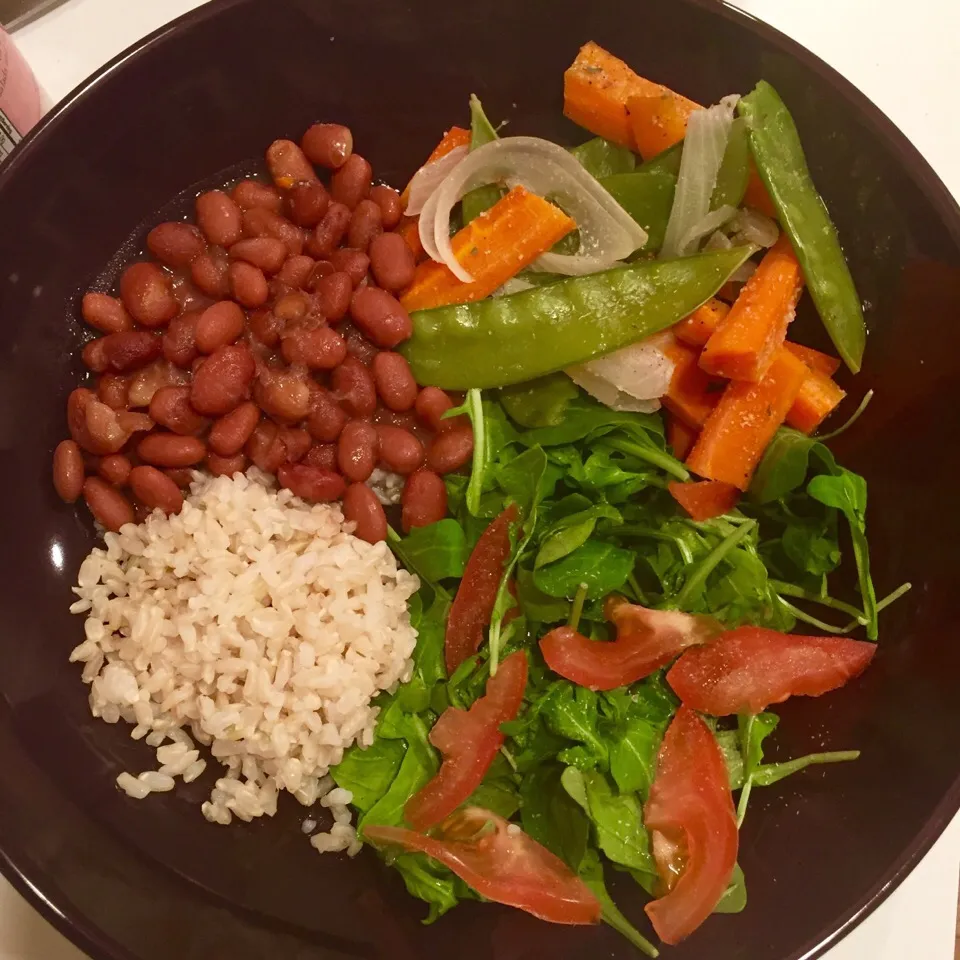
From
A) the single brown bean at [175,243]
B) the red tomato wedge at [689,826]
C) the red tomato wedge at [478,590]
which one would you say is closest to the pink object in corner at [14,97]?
the single brown bean at [175,243]

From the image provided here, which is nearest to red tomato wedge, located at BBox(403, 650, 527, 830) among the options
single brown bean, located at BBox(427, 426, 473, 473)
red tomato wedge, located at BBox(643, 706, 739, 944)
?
red tomato wedge, located at BBox(643, 706, 739, 944)

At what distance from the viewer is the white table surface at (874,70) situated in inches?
63.9

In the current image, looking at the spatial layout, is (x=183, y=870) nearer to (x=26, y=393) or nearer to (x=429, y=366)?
(x=26, y=393)

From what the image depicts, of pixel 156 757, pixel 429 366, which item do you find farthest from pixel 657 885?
pixel 429 366

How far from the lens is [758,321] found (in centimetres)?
157

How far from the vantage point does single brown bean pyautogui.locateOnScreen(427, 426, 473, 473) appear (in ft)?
5.56

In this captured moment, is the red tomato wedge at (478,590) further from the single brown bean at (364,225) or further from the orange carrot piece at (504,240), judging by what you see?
the single brown bean at (364,225)

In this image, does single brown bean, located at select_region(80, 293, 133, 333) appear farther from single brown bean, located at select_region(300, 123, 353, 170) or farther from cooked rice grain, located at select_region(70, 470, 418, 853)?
single brown bean, located at select_region(300, 123, 353, 170)

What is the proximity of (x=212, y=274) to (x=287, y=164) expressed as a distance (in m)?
0.28

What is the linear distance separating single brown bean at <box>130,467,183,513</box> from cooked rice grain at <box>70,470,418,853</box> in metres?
0.03

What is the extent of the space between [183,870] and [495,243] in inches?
50.5

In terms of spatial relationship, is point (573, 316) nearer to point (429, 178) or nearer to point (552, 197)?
point (552, 197)

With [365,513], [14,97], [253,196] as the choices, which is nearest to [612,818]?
[365,513]

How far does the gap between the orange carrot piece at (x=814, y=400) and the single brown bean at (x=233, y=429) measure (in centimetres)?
105
